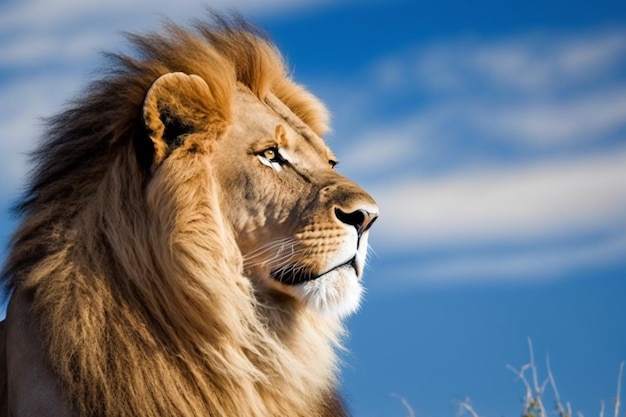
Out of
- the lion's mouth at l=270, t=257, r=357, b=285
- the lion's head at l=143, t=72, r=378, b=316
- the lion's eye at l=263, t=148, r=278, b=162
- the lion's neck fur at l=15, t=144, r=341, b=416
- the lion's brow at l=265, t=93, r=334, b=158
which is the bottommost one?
the lion's neck fur at l=15, t=144, r=341, b=416

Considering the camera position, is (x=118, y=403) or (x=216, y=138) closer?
(x=118, y=403)

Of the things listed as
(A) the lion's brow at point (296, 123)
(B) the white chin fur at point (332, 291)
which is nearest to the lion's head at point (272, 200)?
(B) the white chin fur at point (332, 291)

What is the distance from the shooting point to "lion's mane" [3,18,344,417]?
186 inches

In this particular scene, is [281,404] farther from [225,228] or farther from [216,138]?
[216,138]

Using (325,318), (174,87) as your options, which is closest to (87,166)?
(174,87)

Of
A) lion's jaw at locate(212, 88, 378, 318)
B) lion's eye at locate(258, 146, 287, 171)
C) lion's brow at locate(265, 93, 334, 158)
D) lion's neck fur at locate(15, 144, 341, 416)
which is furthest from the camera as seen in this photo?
lion's brow at locate(265, 93, 334, 158)

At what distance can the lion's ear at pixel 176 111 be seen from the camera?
488 centimetres

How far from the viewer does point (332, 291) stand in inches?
190

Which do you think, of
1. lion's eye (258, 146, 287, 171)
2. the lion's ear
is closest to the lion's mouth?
lion's eye (258, 146, 287, 171)

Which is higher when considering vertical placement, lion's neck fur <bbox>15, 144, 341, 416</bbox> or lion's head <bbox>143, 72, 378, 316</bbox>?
lion's head <bbox>143, 72, 378, 316</bbox>

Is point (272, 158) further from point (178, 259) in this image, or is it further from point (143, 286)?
point (143, 286)

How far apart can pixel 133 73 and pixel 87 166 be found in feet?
1.50

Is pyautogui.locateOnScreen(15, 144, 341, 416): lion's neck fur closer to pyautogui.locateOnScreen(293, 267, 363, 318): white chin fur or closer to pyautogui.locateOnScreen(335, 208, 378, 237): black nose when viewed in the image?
pyautogui.locateOnScreen(293, 267, 363, 318): white chin fur

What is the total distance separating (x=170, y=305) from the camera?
4812 millimetres
